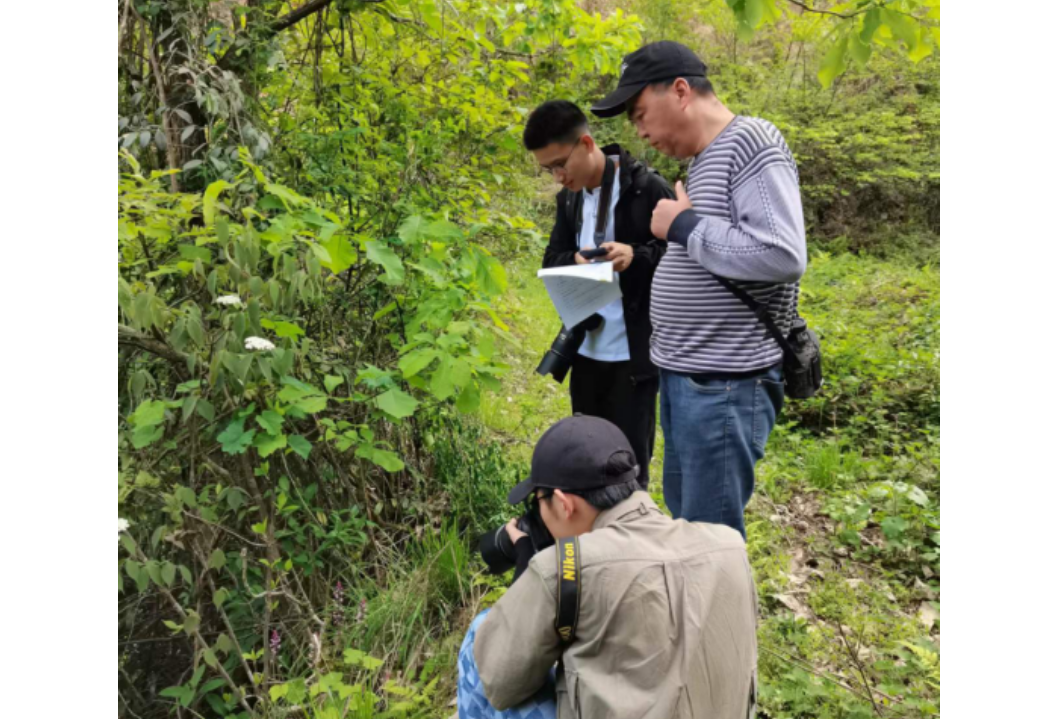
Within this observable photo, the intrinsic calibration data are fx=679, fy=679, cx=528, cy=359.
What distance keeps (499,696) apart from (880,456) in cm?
334

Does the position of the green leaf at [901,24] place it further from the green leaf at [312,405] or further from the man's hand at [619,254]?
the green leaf at [312,405]

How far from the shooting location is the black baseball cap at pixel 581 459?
5.12ft

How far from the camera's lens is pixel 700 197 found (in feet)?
6.26

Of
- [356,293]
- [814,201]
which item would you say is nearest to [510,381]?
[356,293]

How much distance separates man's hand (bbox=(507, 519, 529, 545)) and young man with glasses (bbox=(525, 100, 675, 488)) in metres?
0.76

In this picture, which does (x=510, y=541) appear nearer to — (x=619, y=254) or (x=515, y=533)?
(x=515, y=533)

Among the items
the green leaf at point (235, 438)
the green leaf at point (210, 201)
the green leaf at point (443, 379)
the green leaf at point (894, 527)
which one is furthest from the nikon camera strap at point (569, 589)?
the green leaf at point (894, 527)

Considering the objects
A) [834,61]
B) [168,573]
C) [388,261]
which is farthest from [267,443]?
[834,61]

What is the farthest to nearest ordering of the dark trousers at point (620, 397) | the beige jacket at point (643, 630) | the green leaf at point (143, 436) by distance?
1. the dark trousers at point (620, 397)
2. the green leaf at point (143, 436)
3. the beige jacket at point (643, 630)

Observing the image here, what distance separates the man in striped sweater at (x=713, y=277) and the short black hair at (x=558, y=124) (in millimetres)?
528

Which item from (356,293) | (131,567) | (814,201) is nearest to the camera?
(131,567)

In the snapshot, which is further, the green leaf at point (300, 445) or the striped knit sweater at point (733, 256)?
the green leaf at point (300, 445)

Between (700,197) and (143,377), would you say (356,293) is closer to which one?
(143,377)

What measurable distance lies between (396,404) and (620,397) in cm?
89
